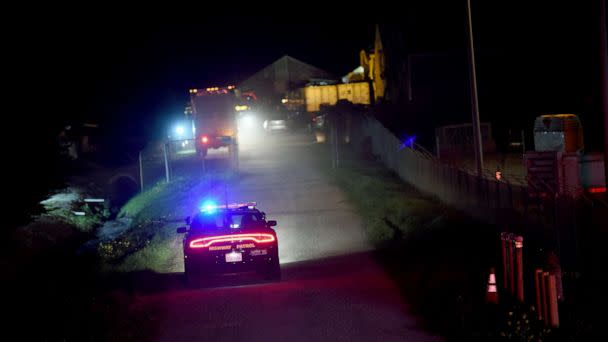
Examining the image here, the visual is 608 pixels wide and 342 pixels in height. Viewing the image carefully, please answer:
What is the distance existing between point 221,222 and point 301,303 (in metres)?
3.35

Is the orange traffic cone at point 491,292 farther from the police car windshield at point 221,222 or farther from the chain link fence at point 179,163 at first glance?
the chain link fence at point 179,163

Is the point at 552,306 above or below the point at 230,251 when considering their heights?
below

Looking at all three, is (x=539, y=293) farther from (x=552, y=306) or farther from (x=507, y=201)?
(x=507, y=201)

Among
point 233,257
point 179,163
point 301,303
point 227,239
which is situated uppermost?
point 179,163

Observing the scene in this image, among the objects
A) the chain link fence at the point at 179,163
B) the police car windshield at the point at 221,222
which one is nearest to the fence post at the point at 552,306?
the police car windshield at the point at 221,222

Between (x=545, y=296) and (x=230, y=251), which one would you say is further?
(x=230, y=251)

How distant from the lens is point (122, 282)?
17.2 m

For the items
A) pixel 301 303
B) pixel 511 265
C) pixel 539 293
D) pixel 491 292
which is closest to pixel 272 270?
pixel 301 303

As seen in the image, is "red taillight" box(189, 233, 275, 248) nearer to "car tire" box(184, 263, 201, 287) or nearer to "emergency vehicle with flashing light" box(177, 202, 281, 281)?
"emergency vehicle with flashing light" box(177, 202, 281, 281)

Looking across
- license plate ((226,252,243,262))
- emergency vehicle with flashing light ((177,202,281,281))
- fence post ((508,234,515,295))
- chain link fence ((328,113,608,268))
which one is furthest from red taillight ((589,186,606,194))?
license plate ((226,252,243,262))

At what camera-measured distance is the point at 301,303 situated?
1214 cm

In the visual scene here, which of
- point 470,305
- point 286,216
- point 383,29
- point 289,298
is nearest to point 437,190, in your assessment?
point 286,216

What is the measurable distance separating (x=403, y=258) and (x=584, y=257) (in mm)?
4342

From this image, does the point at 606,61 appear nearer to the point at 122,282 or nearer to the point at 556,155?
the point at 556,155
